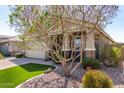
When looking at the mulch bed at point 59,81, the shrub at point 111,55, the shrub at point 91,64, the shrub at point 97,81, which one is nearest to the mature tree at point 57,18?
the mulch bed at point 59,81

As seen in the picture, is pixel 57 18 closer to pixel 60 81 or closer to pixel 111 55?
pixel 60 81

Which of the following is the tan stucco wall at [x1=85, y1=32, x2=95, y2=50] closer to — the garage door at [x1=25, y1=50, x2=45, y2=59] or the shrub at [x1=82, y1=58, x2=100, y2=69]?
the shrub at [x1=82, y1=58, x2=100, y2=69]

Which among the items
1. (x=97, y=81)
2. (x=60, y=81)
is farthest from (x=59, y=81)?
(x=97, y=81)

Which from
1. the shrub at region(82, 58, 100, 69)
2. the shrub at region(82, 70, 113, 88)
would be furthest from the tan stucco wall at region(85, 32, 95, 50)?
the shrub at region(82, 70, 113, 88)

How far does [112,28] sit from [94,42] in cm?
331

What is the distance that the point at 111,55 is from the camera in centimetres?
1068

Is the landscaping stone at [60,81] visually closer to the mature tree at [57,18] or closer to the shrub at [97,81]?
the mature tree at [57,18]

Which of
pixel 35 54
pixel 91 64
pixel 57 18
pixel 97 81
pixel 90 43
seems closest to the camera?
pixel 97 81

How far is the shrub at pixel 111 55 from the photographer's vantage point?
33.0ft

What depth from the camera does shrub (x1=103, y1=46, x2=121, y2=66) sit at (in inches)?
396

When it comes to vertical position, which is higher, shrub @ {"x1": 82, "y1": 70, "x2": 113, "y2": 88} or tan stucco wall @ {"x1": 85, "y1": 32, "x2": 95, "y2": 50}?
tan stucco wall @ {"x1": 85, "y1": 32, "x2": 95, "y2": 50}

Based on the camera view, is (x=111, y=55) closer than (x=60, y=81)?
No
